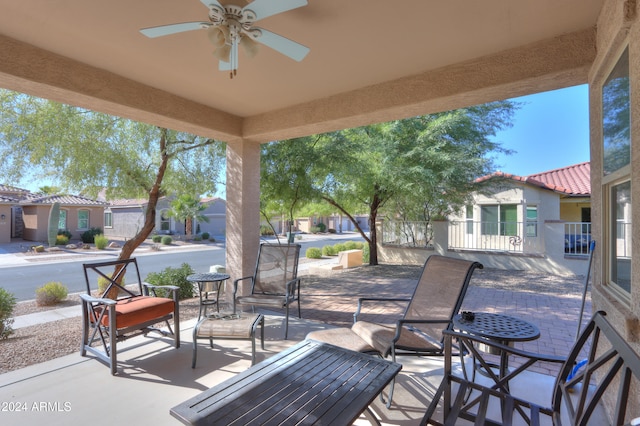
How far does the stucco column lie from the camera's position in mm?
5219

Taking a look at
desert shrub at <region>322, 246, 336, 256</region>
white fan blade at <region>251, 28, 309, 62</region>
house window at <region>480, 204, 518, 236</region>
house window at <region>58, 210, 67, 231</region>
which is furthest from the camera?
house window at <region>58, 210, 67, 231</region>

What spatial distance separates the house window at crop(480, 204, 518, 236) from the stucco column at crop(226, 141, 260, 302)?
852 cm

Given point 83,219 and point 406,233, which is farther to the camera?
point 83,219

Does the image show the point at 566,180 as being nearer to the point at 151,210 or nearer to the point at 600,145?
the point at 600,145

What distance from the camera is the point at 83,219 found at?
933 inches

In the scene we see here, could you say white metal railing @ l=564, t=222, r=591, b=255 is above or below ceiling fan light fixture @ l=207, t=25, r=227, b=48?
below

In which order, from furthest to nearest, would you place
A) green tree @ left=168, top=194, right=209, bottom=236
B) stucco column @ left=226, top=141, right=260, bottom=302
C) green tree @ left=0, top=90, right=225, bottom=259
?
green tree @ left=168, top=194, right=209, bottom=236, stucco column @ left=226, top=141, right=260, bottom=302, green tree @ left=0, top=90, right=225, bottom=259

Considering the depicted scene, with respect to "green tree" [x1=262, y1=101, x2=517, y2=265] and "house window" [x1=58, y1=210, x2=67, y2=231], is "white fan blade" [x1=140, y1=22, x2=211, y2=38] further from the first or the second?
"house window" [x1=58, y1=210, x2=67, y2=231]

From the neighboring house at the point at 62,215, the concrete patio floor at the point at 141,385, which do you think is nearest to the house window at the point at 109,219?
the neighboring house at the point at 62,215

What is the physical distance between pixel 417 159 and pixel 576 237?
5195 millimetres

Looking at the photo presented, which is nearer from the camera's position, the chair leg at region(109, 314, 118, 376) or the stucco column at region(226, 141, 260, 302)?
the chair leg at region(109, 314, 118, 376)

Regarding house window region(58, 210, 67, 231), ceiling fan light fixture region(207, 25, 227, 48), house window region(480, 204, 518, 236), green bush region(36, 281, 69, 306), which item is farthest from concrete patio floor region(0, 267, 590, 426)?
house window region(58, 210, 67, 231)

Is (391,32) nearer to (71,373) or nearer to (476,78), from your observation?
(476,78)

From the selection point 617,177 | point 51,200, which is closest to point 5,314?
point 617,177
